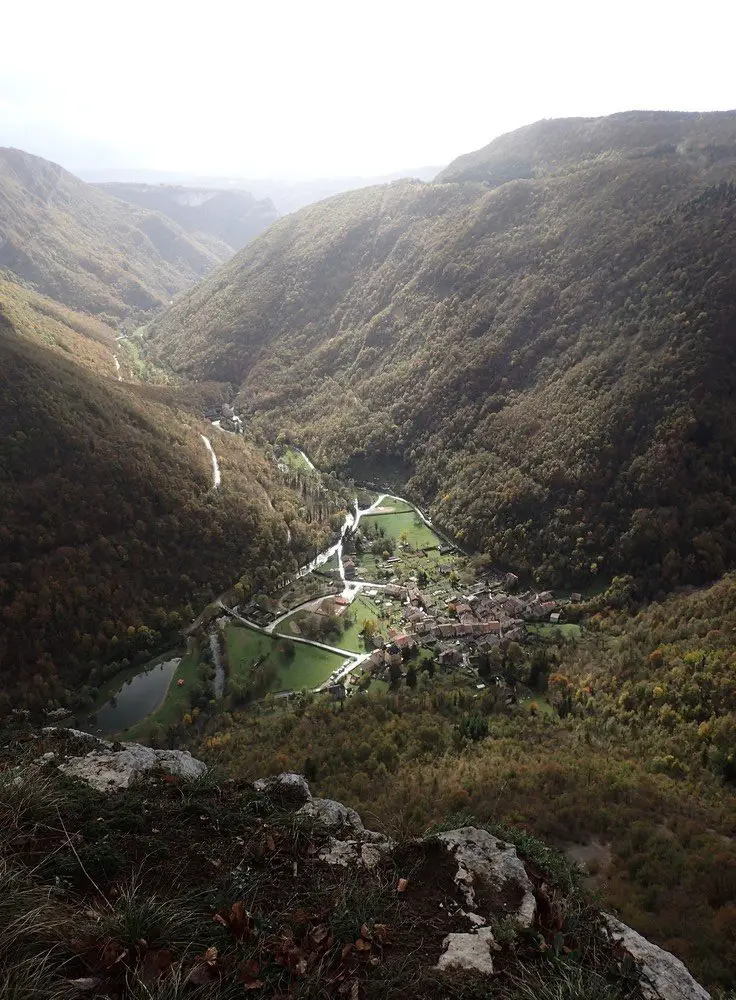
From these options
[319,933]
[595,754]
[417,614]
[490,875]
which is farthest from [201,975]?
[417,614]

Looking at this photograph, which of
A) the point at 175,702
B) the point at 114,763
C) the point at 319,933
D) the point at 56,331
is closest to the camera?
the point at 319,933

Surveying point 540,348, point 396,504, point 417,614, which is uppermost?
point 540,348

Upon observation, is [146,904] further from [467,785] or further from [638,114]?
[638,114]

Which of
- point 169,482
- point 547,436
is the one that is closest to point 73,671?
point 169,482

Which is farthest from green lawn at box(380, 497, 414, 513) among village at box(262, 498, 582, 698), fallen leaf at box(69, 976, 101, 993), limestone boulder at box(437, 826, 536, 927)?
fallen leaf at box(69, 976, 101, 993)

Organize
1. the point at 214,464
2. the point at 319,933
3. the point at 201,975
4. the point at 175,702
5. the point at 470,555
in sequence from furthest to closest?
the point at 214,464, the point at 470,555, the point at 175,702, the point at 319,933, the point at 201,975

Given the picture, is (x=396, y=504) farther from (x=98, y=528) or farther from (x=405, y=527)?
(x=98, y=528)

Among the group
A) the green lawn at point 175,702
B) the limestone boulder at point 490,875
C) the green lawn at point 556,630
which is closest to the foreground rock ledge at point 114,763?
the limestone boulder at point 490,875
